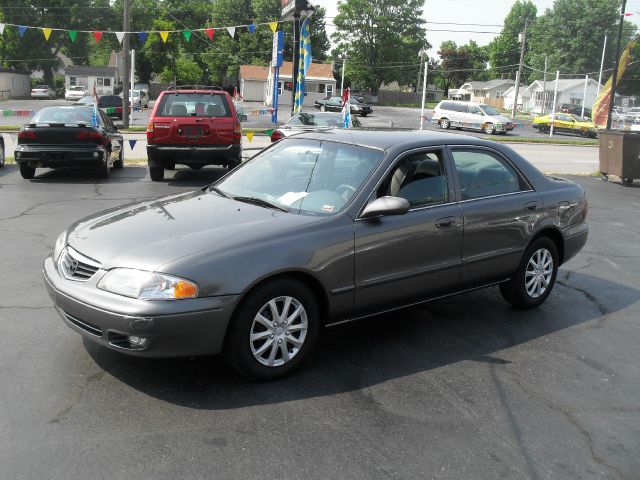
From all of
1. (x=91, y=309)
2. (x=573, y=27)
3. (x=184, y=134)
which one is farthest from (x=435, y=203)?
(x=573, y=27)

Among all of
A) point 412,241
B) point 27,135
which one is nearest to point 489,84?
point 27,135

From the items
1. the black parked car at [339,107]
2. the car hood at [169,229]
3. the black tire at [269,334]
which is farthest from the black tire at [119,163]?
the black parked car at [339,107]

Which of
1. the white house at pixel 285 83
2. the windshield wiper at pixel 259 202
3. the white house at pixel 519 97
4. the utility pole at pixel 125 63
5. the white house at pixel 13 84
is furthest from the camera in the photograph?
the white house at pixel 519 97

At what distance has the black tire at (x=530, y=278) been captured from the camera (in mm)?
5824

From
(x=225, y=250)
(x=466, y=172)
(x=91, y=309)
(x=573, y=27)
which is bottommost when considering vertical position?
(x=91, y=309)

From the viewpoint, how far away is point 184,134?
40.4 ft

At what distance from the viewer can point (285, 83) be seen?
7612cm

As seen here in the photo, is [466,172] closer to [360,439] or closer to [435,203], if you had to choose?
[435,203]

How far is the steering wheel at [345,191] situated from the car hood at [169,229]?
14.4 inches

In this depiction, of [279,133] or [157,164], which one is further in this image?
[279,133]

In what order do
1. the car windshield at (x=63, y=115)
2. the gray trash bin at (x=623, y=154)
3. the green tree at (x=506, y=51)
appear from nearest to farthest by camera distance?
the car windshield at (x=63, y=115) < the gray trash bin at (x=623, y=154) < the green tree at (x=506, y=51)

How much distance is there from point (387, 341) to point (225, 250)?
172cm

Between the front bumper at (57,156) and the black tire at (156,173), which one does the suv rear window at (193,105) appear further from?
the front bumper at (57,156)

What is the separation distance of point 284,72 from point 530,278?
77189 mm
